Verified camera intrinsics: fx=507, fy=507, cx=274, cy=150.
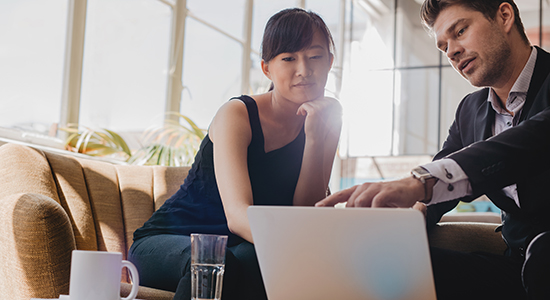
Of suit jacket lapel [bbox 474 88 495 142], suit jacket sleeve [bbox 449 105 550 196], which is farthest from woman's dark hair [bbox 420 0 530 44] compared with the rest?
suit jacket sleeve [bbox 449 105 550 196]

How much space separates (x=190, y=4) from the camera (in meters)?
4.70

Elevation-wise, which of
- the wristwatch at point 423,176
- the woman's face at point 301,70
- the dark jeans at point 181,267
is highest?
the woman's face at point 301,70

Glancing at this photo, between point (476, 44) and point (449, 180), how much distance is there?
0.66 m

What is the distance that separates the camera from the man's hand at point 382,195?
921mm

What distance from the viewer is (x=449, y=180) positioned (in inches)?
39.9

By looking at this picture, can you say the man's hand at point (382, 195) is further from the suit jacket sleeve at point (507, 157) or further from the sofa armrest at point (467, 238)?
the sofa armrest at point (467, 238)

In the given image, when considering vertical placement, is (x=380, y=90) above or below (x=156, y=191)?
A: above

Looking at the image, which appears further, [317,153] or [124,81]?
[124,81]

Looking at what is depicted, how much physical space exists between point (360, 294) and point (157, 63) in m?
3.77

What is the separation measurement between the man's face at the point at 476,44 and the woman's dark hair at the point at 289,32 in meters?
0.41

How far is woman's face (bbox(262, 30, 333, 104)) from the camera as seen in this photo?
5.49ft

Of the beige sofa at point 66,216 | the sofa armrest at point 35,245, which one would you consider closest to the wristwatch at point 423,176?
the beige sofa at point 66,216

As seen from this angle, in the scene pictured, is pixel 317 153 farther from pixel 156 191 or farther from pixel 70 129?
pixel 70 129

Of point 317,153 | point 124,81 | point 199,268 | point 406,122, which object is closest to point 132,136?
point 124,81
